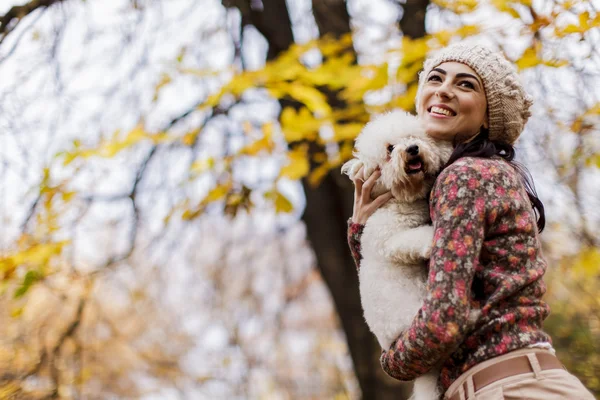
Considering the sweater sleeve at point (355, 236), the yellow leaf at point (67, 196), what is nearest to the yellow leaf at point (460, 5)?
the sweater sleeve at point (355, 236)

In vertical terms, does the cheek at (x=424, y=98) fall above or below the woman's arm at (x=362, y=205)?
above

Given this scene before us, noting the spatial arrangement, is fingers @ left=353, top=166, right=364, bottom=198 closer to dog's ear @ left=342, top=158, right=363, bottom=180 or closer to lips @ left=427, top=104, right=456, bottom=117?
dog's ear @ left=342, top=158, right=363, bottom=180

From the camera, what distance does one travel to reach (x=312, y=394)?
9383 millimetres

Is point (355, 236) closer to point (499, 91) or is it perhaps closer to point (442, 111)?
point (442, 111)

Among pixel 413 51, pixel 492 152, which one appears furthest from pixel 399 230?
pixel 413 51

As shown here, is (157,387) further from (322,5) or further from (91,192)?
(322,5)

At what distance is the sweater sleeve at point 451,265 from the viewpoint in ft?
4.66

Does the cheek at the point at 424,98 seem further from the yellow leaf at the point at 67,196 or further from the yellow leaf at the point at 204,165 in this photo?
the yellow leaf at the point at 67,196

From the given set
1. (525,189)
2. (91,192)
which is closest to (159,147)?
(91,192)

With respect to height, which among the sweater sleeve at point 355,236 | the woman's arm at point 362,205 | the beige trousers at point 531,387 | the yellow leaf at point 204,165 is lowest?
the yellow leaf at point 204,165

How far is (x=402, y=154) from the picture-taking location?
1.59 metres

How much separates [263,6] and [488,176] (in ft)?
11.9

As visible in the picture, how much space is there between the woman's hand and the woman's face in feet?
→ 0.68

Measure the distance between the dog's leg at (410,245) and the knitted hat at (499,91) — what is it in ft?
1.23
